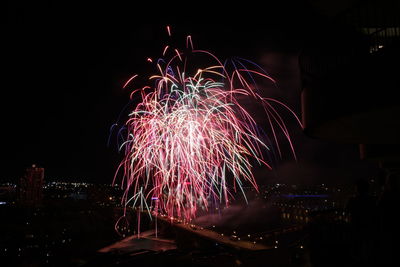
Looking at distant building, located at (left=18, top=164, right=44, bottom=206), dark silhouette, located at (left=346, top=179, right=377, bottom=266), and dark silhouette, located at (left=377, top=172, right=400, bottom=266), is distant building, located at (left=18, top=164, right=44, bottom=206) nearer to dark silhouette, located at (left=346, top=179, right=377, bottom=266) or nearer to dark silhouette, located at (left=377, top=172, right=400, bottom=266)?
dark silhouette, located at (left=346, top=179, right=377, bottom=266)

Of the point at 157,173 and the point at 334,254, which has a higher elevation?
the point at 157,173

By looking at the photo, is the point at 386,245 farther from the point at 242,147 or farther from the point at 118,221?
the point at 118,221

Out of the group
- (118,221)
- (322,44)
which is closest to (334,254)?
(322,44)

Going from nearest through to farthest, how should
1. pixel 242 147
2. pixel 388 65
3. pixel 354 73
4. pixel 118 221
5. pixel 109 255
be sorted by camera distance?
pixel 388 65 → pixel 354 73 → pixel 109 255 → pixel 242 147 → pixel 118 221

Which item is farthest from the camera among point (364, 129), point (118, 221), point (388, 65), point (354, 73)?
point (118, 221)

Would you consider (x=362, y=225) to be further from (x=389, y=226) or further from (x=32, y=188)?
(x=32, y=188)

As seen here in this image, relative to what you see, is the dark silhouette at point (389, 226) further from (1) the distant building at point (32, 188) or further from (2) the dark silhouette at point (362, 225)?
(1) the distant building at point (32, 188)

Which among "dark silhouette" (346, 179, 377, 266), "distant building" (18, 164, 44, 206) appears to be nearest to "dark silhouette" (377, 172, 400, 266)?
"dark silhouette" (346, 179, 377, 266)

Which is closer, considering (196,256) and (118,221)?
(196,256)

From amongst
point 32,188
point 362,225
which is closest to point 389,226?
point 362,225
